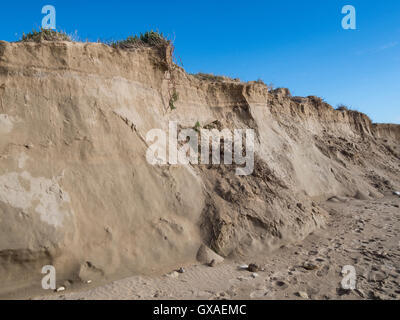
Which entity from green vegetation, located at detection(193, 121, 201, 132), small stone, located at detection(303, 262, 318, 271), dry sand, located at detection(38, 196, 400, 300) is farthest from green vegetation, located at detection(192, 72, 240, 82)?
small stone, located at detection(303, 262, 318, 271)

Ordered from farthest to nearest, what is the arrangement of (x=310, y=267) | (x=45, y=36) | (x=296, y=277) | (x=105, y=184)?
1. (x=45, y=36)
2. (x=105, y=184)
3. (x=310, y=267)
4. (x=296, y=277)

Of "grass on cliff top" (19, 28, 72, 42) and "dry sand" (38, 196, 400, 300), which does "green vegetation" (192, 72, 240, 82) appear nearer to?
"grass on cliff top" (19, 28, 72, 42)

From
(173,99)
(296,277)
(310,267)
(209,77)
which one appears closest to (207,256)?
(296,277)

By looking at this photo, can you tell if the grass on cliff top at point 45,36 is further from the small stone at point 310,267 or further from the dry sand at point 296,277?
the small stone at point 310,267

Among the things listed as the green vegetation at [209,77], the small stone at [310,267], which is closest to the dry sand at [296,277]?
the small stone at [310,267]

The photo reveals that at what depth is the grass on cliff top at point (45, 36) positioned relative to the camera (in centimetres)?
471

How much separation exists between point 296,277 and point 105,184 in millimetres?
3190

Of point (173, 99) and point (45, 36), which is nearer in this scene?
point (45, 36)

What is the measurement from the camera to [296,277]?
3.82 meters

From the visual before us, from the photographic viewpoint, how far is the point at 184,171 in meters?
5.11

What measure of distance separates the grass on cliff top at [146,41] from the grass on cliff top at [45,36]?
3.65ft

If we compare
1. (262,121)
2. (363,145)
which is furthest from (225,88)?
(363,145)

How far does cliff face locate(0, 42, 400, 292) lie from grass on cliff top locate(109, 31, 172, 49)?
0.34m

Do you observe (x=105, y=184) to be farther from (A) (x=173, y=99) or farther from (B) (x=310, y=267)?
(B) (x=310, y=267)
